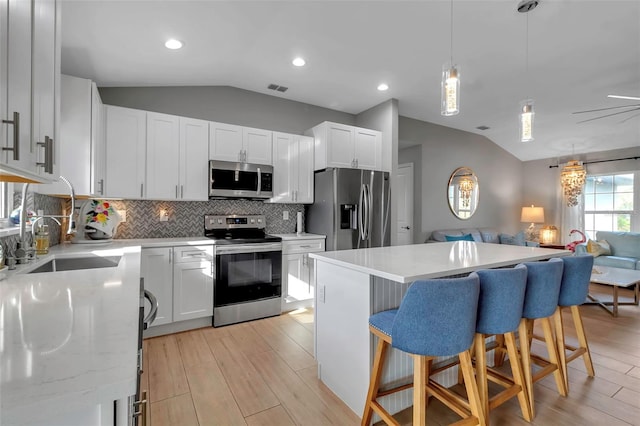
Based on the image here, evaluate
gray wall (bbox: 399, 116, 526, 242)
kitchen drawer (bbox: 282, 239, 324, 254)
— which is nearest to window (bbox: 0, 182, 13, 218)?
kitchen drawer (bbox: 282, 239, 324, 254)

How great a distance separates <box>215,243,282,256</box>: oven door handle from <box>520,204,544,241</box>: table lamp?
5822 millimetres

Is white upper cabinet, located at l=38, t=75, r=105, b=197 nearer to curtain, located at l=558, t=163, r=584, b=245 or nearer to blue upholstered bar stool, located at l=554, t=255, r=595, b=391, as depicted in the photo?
blue upholstered bar stool, located at l=554, t=255, r=595, b=391

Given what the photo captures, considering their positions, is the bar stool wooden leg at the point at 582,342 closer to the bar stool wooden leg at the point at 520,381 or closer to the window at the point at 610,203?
the bar stool wooden leg at the point at 520,381

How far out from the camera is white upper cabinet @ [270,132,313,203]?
3.96 meters

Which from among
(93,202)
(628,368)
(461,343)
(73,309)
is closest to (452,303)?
(461,343)

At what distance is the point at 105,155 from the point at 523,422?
12.8 ft

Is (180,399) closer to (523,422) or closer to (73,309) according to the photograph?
(73,309)


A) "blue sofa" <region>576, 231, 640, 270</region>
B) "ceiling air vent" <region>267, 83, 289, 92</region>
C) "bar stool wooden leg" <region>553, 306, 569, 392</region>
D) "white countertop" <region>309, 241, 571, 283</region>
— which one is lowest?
"bar stool wooden leg" <region>553, 306, 569, 392</region>

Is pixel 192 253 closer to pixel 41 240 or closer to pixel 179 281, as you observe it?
pixel 179 281

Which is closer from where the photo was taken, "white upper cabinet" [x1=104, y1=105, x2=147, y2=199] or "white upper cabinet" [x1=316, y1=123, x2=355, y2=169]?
"white upper cabinet" [x1=104, y1=105, x2=147, y2=199]

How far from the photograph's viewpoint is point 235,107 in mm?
3994

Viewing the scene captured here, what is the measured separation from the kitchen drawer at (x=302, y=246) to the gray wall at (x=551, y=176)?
5776mm

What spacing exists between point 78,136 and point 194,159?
1.07 metres

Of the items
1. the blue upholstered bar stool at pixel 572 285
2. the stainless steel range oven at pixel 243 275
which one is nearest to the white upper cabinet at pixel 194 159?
the stainless steel range oven at pixel 243 275
